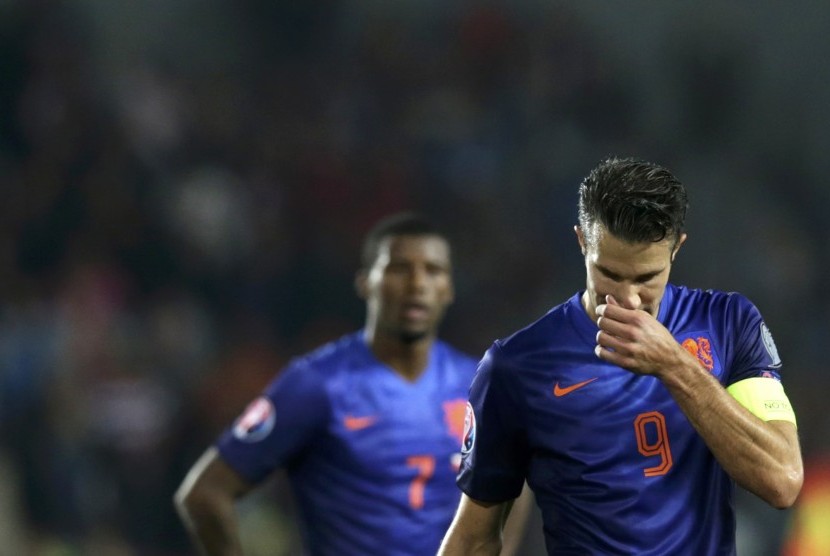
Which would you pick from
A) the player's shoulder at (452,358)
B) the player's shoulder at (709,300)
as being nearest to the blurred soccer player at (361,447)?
the player's shoulder at (452,358)

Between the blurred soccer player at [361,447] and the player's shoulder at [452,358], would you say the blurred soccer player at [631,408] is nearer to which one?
the blurred soccer player at [361,447]

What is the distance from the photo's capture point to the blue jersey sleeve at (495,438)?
3.36 m

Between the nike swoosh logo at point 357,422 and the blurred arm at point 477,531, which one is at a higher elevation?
the blurred arm at point 477,531

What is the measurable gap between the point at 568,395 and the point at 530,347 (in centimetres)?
16

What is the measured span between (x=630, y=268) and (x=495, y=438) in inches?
22.8

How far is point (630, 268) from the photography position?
3104 millimetres

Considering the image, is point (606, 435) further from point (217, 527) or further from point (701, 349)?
point (217, 527)

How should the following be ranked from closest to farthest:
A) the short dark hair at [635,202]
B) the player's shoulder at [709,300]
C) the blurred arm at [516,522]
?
the short dark hair at [635,202], the player's shoulder at [709,300], the blurred arm at [516,522]

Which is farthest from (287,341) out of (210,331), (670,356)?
(670,356)

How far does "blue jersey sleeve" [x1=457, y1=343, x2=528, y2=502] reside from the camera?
11.0 feet

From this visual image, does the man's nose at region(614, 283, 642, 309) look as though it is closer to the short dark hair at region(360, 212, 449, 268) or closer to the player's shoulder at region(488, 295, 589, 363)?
the player's shoulder at region(488, 295, 589, 363)

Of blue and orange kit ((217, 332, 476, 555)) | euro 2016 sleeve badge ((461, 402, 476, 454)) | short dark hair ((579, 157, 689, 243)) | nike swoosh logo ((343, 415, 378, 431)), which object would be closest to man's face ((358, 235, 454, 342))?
blue and orange kit ((217, 332, 476, 555))

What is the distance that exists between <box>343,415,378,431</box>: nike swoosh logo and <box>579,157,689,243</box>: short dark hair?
2.00 meters

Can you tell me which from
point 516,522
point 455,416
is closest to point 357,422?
point 455,416
